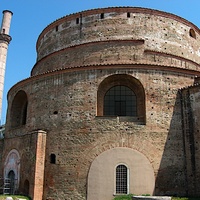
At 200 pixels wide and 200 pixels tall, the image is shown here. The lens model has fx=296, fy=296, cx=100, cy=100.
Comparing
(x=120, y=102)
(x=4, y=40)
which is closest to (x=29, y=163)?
(x=120, y=102)

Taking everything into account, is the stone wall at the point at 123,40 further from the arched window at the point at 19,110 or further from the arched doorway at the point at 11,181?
the arched doorway at the point at 11,181

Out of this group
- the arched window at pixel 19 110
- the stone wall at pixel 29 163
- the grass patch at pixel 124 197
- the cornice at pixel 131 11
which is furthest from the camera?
the arched window at pixel 19 110

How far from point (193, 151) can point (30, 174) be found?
779cm

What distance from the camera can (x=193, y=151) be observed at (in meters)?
13.5

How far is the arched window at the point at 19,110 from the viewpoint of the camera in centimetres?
1812

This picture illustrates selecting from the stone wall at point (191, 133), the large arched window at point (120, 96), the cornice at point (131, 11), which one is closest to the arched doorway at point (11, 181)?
the large arched window at point (120, 96)

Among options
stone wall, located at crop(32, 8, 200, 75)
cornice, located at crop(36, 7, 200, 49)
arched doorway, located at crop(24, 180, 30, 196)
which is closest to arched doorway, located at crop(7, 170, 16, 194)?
arched doorway, located at crop(24, 180, 30, 196)

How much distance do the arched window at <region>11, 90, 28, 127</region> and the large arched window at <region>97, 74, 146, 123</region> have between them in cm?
564

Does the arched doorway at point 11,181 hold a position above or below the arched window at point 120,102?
below

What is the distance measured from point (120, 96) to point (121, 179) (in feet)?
13.6

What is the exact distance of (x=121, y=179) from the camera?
524 inches

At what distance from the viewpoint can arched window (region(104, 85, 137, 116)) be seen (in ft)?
48.7

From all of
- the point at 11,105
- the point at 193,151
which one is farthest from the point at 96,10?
the point at 193,151

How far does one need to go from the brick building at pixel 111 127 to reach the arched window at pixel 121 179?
4 centimetres
